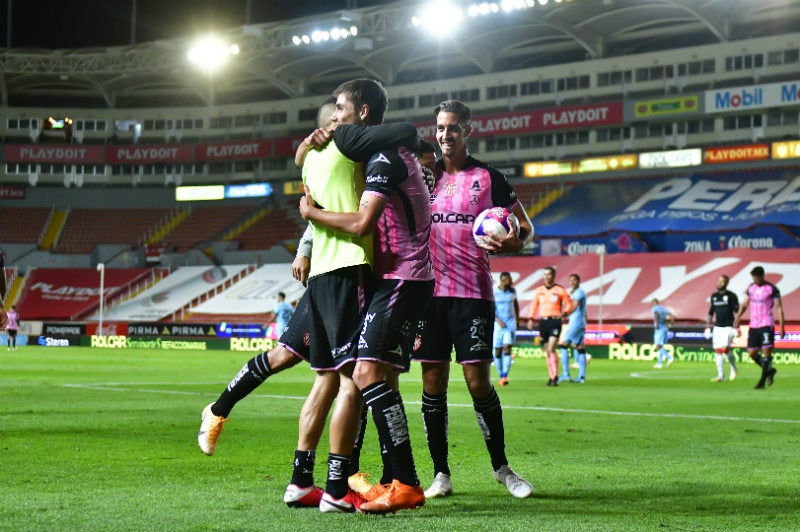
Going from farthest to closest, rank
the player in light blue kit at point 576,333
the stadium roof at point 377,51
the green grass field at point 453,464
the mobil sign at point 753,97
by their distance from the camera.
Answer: the stadium roof at point 377,51 < the mobil sign at point 753,97 < the player in light blue kit at point 576,333 < the green grass field at point 453,464

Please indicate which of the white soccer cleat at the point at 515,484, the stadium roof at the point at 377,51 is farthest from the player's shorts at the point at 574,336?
the stadium roof at the point at 377,51

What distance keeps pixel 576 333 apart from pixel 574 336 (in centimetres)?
11

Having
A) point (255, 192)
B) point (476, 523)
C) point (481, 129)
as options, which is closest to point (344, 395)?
point (476, 523)

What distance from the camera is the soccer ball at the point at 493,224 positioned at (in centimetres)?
715

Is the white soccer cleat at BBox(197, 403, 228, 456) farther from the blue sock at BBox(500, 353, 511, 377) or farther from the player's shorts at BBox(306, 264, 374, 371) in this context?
the blue sock at BBox(500, 353, 511, 377)

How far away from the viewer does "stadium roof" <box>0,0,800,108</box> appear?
5000 cm

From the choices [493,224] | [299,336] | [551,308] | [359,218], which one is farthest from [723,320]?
[359,218]

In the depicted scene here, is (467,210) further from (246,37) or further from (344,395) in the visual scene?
(246,37)

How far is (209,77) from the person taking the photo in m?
64.8

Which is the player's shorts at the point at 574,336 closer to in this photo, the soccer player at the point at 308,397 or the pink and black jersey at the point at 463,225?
the pink and black jersey at the point at 463,225

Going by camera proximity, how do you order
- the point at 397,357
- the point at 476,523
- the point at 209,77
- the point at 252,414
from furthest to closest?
the point at 209,77, the point at 252,414, the point at 397,357, the point at 476,523

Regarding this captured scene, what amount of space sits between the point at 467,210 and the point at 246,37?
5123 centimetres

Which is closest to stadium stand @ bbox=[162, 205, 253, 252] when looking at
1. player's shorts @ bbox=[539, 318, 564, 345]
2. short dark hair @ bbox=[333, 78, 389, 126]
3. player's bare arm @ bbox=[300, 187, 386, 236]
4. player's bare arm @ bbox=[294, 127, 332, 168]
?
player's shorts @ bbox=[539, 318, 564, 345]

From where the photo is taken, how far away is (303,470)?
6254 millimetres
